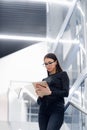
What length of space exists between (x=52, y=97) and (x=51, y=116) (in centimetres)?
15

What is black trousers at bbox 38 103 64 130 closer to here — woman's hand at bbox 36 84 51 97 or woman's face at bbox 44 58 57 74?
woman's hand at bbox 36 84 51 97

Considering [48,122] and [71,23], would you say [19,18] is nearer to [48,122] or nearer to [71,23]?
[71,23]

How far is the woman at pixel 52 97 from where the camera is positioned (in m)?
3.04

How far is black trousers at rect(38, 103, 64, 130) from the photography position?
3.03 meters

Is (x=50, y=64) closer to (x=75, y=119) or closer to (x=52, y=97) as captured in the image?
(x=52, y=97)

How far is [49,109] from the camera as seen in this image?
122 inches

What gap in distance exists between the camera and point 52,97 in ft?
10.1

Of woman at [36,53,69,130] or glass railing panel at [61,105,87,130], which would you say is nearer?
woman at [36,53,69,130]

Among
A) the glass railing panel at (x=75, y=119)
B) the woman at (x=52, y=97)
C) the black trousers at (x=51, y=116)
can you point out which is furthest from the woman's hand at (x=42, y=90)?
the glass railing panel at (x=75, y=119)

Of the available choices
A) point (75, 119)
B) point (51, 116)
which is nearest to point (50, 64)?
point (51, 116)

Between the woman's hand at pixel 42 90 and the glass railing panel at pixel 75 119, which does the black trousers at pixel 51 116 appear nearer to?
the woman's hand at pixel 42 90

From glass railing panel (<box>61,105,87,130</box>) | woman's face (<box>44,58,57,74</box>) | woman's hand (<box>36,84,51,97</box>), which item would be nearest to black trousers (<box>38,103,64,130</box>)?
woman's hand (<box>36,84,51,97</box>)

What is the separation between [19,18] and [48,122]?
9.13m

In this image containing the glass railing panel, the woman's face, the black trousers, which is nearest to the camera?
the black trousers
